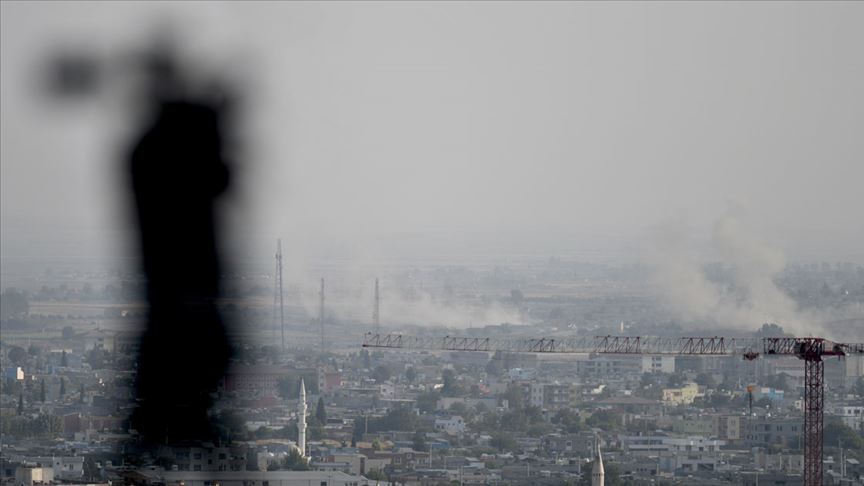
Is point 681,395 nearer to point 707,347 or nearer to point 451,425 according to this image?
point 707,347

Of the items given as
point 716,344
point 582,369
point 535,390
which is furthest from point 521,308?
point 716,344

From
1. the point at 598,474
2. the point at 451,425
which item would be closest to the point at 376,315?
the point at 451,425

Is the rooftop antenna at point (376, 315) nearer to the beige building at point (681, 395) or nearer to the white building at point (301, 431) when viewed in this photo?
the beige building at point (681, 395)

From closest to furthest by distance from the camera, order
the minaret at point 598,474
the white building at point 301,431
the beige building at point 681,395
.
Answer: the minaret at point 598,474, the white building at point 301,431, the beige building at point 681,395

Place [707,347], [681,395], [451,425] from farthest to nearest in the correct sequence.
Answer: [681,395], [707,347], [451,425]

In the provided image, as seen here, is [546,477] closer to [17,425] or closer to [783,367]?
[17,425]

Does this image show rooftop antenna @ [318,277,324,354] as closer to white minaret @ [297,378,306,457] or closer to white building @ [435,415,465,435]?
white building @ [435,415,465,435]

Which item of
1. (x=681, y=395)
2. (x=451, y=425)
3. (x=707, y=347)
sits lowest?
(x=451, y=425)

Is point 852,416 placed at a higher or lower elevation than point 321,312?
lower

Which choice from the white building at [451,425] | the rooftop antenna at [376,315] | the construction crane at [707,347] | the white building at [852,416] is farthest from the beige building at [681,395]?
the rooftop antenna at [376,315]

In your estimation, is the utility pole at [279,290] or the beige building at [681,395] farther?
the utility pole at [279,290]
